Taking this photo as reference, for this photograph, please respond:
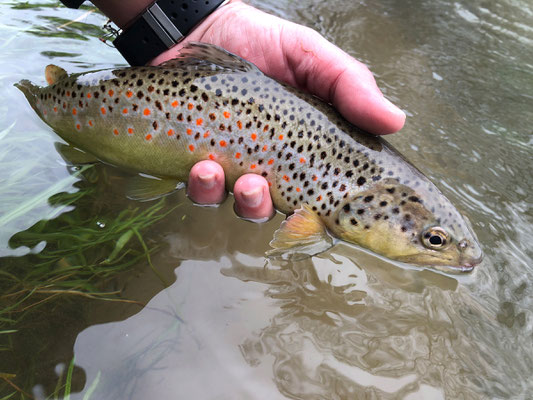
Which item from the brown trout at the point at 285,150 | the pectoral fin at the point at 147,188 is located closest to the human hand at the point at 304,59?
the brown trout at the point at 285,150

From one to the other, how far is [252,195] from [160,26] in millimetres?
1972

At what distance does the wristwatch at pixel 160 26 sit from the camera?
383 cm

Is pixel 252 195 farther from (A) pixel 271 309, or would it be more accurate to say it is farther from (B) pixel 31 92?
(B) pixel 31 92

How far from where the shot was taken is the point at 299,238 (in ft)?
10.3

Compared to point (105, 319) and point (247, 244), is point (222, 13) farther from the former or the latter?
point (105, 319)

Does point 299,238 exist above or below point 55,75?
below

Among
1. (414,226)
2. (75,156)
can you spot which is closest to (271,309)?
(414,226)

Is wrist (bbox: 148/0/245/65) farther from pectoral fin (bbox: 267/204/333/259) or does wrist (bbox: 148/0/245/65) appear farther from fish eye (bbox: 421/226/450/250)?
fish eye (bbox: 421/226/450/250)

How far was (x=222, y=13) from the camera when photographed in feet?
13.1

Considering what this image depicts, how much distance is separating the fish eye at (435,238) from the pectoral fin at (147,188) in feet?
6.81

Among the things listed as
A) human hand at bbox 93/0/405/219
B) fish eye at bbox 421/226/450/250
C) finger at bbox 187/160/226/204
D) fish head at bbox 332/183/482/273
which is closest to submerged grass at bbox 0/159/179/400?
finger at bbox 187/160/226/204

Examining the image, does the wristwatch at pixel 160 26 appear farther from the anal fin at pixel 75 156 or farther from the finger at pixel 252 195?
the finger at pixel 252 195

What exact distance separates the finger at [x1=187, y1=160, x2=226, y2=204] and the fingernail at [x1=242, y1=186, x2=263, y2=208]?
0.89 ft

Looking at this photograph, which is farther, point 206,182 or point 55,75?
point 55,75
